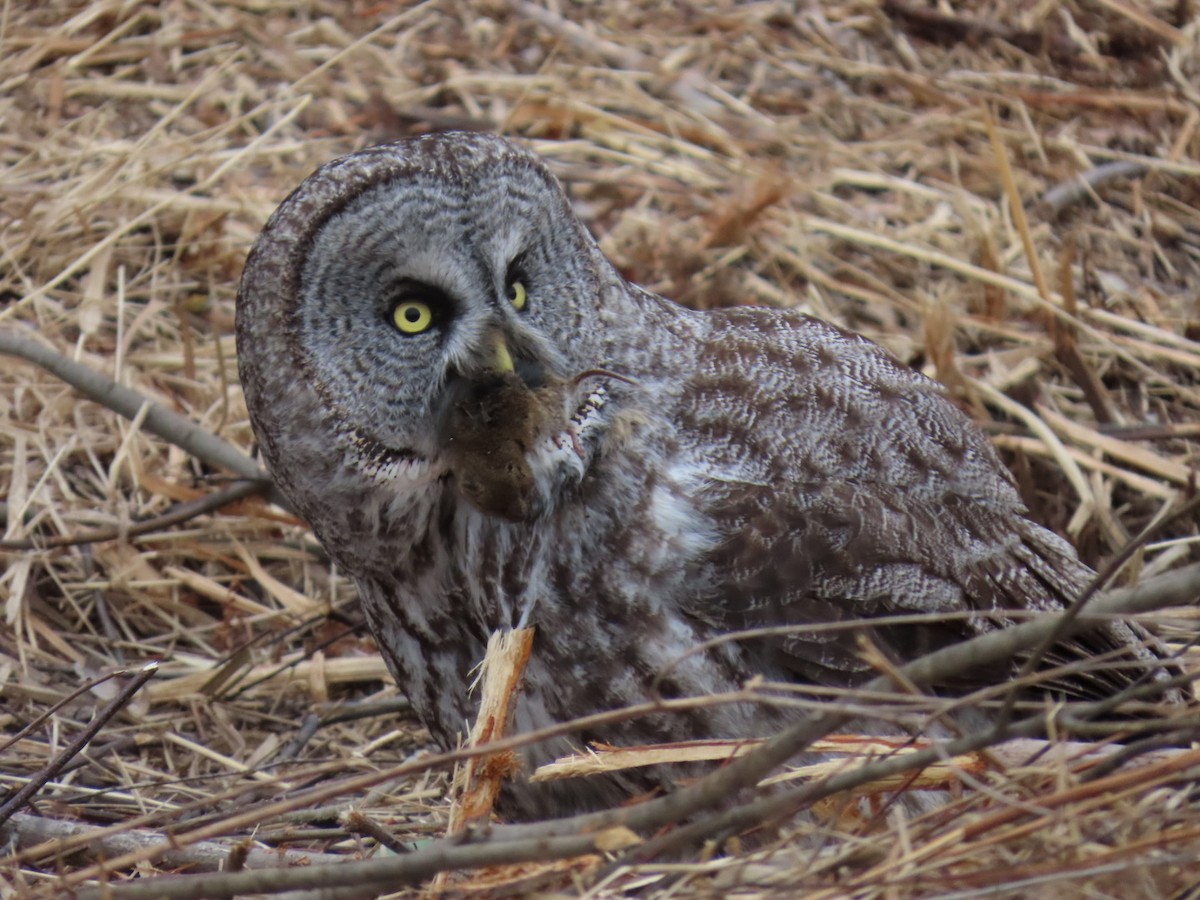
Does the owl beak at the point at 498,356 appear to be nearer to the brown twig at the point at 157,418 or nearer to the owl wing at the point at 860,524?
the owl wing at the point at 860,524

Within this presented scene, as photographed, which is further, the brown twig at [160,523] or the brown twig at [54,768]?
the brown twig at [160,523]

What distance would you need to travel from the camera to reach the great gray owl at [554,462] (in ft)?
8.11

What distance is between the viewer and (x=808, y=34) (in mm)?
5371

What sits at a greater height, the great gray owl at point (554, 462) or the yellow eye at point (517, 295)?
the yellow eye at point (517, 295)

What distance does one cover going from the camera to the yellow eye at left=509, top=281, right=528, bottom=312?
2492 millimetres

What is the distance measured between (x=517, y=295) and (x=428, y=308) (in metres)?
0.14

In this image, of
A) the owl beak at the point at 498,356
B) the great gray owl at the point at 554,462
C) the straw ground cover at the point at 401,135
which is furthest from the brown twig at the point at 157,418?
the owl beak at the point at 498,356

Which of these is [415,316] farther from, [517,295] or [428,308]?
[517,295]

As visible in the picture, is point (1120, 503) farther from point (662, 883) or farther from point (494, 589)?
point (662, 883)

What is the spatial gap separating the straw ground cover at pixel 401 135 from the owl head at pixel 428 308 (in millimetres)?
580

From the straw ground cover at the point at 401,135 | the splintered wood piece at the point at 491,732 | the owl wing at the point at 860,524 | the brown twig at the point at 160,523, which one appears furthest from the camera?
the brown twig at the point at 160,523

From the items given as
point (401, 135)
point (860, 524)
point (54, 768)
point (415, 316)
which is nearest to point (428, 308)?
point (415, 316)

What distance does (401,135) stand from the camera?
4730 millimetres

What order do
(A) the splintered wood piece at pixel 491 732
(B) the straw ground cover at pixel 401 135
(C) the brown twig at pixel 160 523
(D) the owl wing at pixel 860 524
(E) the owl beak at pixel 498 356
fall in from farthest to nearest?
(C) the brown twig at pixel 160 523, (B) the straw ground cover at pixel 401 135, (D) the owl wing at pixel 860 524, (E) the owl beak at pixel 498 356, (A) the splintered wood piece at pixel 491 732
